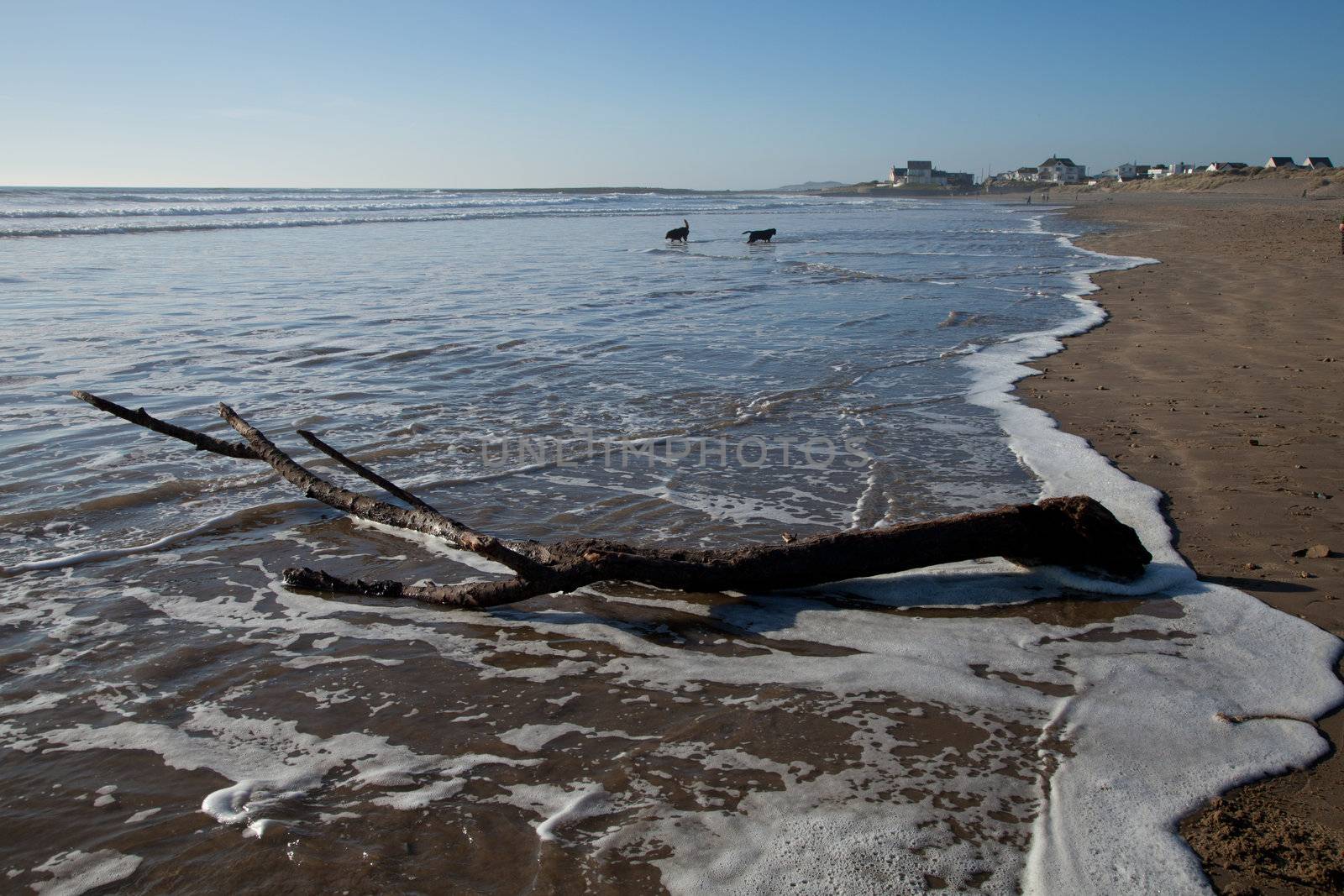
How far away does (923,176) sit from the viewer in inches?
6176

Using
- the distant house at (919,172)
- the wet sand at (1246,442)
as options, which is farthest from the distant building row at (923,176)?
the wet sand at (1246,442)

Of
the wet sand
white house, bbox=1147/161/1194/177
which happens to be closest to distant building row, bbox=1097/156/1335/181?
white house, bbox=1147/161/1194/177

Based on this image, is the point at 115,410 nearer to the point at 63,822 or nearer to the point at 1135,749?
the point at 63,822

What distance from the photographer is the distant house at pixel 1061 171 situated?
150 m

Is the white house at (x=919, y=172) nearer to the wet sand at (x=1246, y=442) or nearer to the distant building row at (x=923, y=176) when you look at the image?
the distant building row at (x=923, y=176)

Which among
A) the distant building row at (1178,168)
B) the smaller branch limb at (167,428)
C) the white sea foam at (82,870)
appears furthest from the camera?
the distant building row at (1178,168)

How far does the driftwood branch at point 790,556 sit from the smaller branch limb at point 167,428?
140 centimetres

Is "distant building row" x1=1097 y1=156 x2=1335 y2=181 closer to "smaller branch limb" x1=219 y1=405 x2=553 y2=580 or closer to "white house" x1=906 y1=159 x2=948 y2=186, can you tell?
"white house" x1=906 y1=159 x2=948 y2=186

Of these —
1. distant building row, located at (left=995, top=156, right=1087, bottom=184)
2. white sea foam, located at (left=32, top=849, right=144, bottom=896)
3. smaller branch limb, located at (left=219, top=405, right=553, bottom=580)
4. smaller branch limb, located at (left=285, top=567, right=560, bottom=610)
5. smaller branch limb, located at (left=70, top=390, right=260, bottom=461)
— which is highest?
distant building row, located at (left=995, top=156, right=1087, bottom=184)

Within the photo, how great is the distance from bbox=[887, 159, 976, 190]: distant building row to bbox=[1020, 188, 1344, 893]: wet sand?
148 meters

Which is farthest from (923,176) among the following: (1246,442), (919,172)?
(1246,442)

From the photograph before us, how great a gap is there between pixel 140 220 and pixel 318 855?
43260mm

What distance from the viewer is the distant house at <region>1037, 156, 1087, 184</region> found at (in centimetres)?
14975

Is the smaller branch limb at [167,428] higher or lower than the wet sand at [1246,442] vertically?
higher
